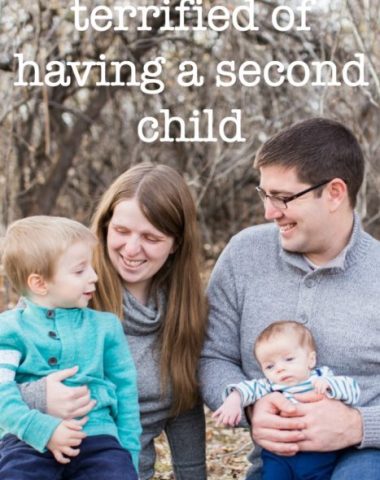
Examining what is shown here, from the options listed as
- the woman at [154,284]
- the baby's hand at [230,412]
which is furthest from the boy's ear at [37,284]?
the baby's hand at [230,412]

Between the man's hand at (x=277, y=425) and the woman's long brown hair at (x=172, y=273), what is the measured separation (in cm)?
39

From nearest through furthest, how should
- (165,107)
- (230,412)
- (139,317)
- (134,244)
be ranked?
(230,412), (134,244), (139,317), (165,107)

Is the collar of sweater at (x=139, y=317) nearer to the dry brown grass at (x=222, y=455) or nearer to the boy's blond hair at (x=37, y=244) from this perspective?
the boy's blond hair at (x=37, y=244)

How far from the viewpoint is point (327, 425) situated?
319cm

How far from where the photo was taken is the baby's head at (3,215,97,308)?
10.2 ft

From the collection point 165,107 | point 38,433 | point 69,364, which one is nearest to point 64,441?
point 38,433

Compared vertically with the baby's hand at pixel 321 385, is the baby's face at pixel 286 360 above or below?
above

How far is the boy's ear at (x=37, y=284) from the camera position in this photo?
313 cm

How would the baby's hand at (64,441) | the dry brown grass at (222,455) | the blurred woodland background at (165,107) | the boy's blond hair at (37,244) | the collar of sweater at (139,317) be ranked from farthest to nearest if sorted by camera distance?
the blurred woodland background at (165,107)
the dry brown grass at (222,455)
the collar of sweater at (139,317)
the boy's blond hair at (37,244)
the baby's hand at (64,441)

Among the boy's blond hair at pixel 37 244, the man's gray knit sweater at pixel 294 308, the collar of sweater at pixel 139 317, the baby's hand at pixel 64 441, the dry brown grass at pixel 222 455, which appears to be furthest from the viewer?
the dry brown grass at pixel 222 455

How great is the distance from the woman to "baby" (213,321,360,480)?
0.36 meters

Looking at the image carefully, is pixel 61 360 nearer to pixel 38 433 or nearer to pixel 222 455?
pixel 38 433

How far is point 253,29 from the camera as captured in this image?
7152 mm

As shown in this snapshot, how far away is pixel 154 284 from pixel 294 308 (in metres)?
0.54
